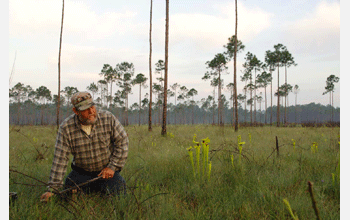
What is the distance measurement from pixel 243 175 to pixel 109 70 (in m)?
37.0

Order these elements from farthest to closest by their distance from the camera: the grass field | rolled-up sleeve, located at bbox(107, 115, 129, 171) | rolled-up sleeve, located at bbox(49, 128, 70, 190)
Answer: rolled-up sleeve, located at bbox(107, 115, 129, 171)
rolled-up sleeve, located at bbox(49, 128, 70, 190)
the grass field

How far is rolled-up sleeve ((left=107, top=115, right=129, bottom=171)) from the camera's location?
2430mm

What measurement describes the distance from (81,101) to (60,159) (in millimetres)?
742

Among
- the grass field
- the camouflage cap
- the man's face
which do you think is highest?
the camouflage cap

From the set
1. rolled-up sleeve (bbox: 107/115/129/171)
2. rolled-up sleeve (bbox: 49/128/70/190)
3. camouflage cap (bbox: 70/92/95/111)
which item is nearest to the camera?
camouflage cap (bbox: 70/92/95/111)

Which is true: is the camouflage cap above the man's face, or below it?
above

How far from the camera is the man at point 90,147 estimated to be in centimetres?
225

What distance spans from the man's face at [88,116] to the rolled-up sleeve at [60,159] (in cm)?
30

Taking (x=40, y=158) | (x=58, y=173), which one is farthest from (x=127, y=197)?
(x=40, y=158)

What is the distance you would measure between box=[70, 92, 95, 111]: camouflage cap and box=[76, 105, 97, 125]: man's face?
0.08 metres

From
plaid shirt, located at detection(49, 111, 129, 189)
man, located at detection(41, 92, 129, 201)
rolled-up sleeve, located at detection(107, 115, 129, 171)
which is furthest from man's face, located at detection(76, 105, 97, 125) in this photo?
rolled-up sleeve, located at detection(107, 115, 129, 171)

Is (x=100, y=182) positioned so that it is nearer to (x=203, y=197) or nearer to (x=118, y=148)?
(x=118, y=148)

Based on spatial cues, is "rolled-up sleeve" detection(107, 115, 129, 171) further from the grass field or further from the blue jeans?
the grass field

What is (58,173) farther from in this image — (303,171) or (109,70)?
(109,70)
